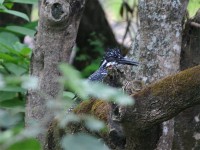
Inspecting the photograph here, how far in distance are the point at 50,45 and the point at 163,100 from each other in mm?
1409

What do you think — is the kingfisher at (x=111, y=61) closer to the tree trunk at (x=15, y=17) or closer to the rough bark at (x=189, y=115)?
the rough bark at (x=189, y=115)

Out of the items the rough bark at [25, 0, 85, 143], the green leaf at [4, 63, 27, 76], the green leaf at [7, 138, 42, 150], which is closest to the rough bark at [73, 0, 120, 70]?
the green leaf at [4, 63, 27, 76]

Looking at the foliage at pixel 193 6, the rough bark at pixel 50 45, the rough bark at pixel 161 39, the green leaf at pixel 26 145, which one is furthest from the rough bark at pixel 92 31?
the green leaf at pixel 26 145

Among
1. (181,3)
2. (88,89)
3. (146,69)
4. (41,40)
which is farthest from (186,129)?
(88,89)

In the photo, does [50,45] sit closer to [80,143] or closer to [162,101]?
[162,101]

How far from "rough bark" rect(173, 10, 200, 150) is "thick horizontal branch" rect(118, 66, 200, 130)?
1470mm

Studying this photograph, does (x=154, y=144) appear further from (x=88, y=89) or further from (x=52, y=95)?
(x=88, y=89)

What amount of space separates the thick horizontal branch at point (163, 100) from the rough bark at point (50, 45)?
1.14 m

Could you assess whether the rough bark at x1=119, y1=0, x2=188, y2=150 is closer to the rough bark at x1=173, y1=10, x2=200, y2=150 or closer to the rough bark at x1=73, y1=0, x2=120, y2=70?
the rough bark at x1=173, y1=10, x2=200, y2=150

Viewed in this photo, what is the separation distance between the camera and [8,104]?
443 cm

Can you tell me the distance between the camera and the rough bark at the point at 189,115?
420cm

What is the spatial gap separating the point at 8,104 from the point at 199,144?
4.97 feet

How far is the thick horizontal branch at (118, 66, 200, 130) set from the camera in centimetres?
270

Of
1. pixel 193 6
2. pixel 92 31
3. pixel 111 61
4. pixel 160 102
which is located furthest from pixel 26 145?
pixel 92 31
